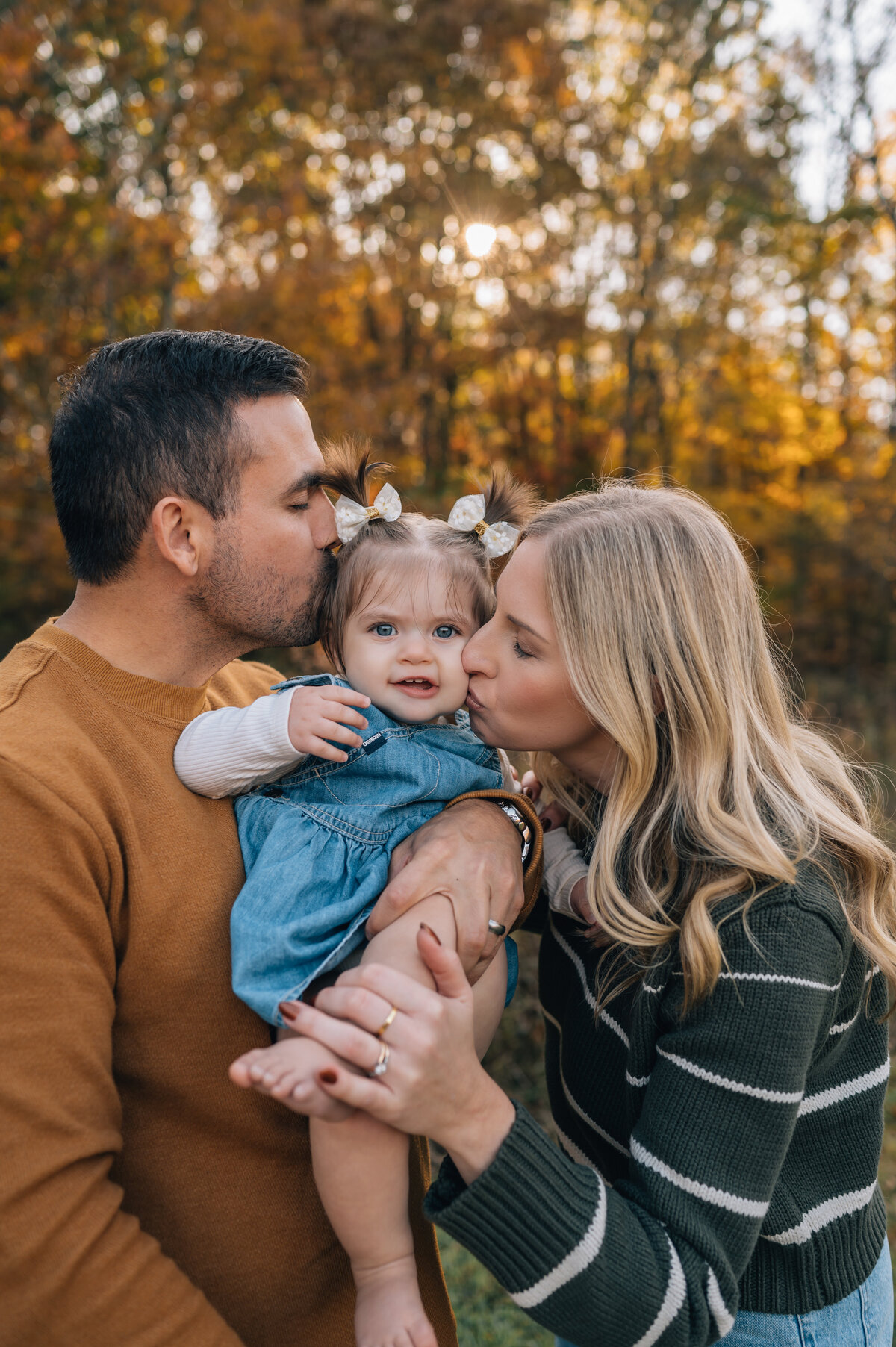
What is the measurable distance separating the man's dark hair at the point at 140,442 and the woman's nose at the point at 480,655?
656 millimetres

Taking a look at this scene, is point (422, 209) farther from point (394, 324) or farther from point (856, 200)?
point (856, 200)

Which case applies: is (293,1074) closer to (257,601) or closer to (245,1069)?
(245,1069)

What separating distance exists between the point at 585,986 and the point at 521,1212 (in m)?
0.61

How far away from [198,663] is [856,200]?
10.7 meters

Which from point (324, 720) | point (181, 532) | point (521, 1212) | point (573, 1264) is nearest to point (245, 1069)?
point (521, 1212)

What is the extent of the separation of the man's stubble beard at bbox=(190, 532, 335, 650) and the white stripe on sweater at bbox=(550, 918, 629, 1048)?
0.98 metres

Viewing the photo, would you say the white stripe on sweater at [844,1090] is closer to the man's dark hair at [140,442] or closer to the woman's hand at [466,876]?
the woman's hand at [466,876]

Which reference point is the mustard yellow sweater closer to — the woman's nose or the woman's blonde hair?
the woman's nose

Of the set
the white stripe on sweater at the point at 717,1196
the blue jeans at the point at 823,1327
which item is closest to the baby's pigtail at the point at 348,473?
the white stripe on sweater at the point at 717,1196

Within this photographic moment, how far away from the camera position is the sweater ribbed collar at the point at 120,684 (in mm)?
1978

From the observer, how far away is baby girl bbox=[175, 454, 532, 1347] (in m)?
1.66

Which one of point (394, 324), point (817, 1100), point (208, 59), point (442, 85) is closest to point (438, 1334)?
point (817, 1100)

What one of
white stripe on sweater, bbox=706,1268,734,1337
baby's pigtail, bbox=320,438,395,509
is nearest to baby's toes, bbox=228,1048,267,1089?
white stripe on sweater, bbox=706,1268,734,1337

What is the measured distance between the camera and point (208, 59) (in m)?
8.03
